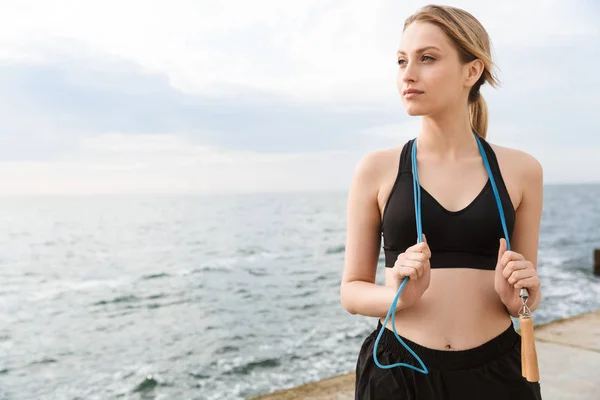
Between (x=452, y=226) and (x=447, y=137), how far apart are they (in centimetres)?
39

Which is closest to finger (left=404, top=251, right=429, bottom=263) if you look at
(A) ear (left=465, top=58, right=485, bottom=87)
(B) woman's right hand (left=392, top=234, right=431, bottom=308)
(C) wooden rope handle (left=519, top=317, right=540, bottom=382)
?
(B) woman's right hand (left=392, top=234, right=431, bottom=308)

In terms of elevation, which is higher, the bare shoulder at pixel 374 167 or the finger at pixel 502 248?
the bare shoulder at pixel 374 167

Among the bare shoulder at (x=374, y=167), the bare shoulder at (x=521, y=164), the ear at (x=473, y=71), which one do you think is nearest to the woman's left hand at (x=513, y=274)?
the bare shoulder at (x=521, y=164)

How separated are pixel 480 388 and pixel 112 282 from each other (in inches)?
994

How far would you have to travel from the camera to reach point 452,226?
1.80 meters

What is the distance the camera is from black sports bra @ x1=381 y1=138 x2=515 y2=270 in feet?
5.93

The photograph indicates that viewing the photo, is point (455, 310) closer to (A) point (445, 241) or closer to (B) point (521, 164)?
(A) point (445, 241)

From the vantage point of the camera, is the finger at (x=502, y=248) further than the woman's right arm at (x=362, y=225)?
No

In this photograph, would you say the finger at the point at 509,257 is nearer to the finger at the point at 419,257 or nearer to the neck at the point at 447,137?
the finger at the point at 419,257

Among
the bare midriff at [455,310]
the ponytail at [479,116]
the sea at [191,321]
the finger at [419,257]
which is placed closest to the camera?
the finger at [419,257]

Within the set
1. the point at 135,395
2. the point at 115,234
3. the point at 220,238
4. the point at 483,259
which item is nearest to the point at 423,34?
the point at 483,259

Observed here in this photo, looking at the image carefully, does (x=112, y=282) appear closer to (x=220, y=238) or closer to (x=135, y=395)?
(x=135, y=395)

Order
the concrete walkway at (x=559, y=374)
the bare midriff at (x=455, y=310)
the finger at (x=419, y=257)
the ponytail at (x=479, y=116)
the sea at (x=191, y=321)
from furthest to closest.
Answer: the sea at (x=191, y=321) < the concrete walkway at (x=559, y=374) < the ponytail at (x=479, y=116) < the bare midriff at (x=455, y=310) < the finger at (x=419, y=257)

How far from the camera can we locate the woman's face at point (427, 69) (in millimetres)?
1852
